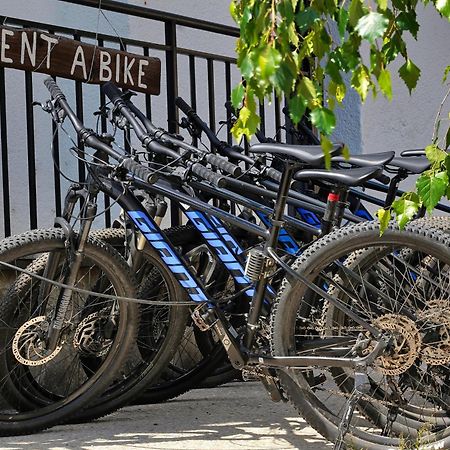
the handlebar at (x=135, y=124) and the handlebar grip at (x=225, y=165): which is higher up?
the handlebar at (x=135, y=124)

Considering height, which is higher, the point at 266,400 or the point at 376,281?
the point at 376,281

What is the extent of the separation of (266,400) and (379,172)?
158cm

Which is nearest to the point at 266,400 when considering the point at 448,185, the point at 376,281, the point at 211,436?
the point at 211,436

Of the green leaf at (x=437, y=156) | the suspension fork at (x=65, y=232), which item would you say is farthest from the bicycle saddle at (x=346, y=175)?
the green leaf at (x=437, y=156)

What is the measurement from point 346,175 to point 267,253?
0.42 meters

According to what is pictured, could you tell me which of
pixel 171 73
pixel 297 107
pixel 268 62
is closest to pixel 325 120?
pixel 297 107

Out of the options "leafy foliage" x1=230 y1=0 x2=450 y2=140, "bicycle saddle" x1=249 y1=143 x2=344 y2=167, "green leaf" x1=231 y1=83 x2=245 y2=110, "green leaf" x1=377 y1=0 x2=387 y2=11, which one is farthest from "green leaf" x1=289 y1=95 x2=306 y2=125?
"bicycle saddle" x1=249 y1=143 x2=344 y2=167

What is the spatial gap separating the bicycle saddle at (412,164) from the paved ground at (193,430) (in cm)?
114

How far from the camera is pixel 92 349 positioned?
15.0 ft

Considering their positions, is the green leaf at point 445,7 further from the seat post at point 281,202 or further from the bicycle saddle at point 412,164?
the bicycle saddle at point 412,164

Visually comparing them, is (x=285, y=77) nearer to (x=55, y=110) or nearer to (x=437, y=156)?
(x=437, y=156)

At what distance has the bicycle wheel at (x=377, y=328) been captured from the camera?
4.02 metres

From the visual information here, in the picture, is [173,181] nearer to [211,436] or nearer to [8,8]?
[211,436]

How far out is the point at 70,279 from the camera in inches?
173
